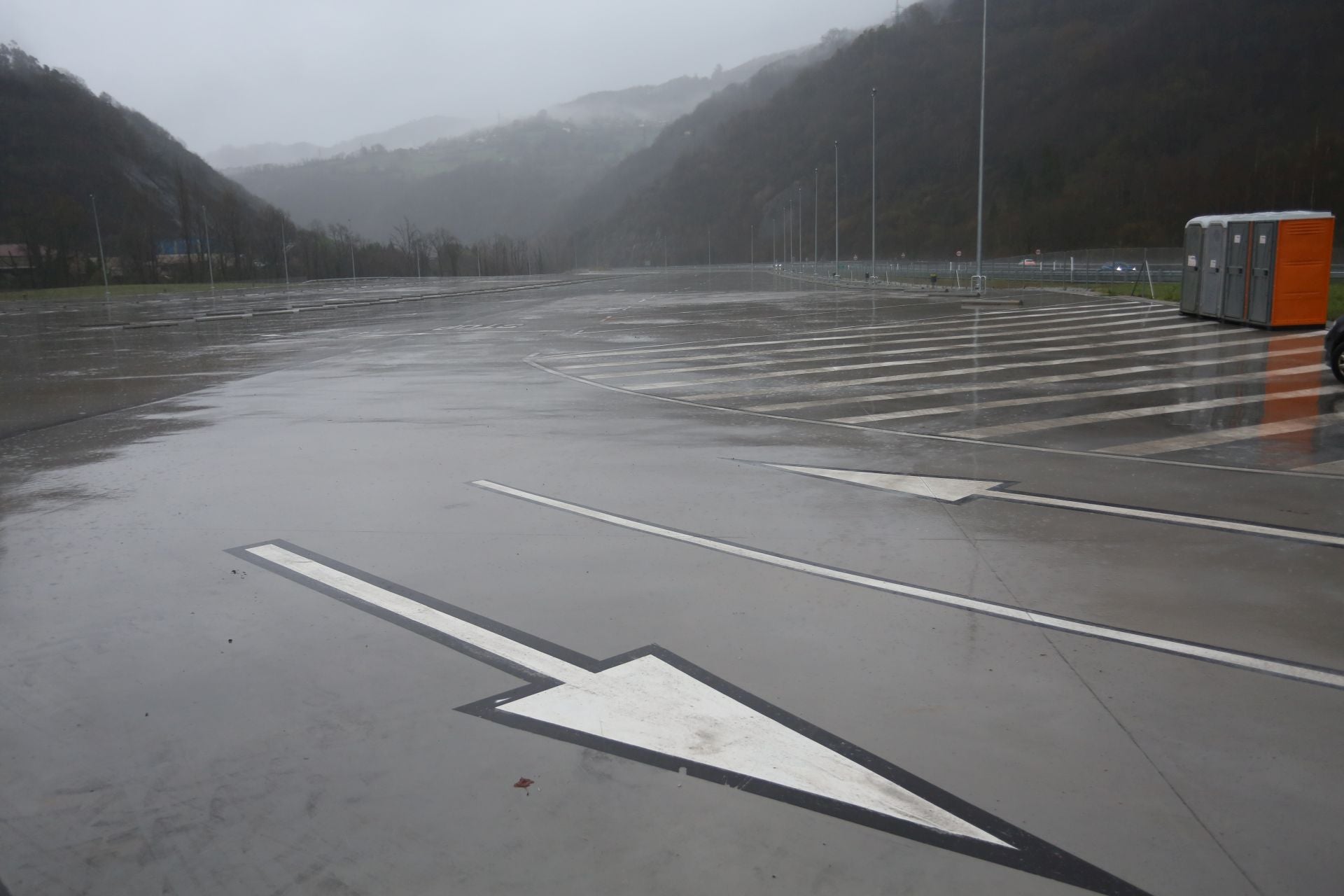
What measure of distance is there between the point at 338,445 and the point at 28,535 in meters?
3.60

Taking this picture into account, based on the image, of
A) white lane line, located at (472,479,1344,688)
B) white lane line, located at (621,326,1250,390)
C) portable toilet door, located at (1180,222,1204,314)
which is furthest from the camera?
portable toilet door, located at (1180,222,1204,314)

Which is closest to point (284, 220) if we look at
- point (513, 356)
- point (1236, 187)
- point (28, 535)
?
point (1236, 187)

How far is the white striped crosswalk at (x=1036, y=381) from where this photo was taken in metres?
11.0

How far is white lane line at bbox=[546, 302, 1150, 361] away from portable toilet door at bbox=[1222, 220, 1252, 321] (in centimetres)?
388

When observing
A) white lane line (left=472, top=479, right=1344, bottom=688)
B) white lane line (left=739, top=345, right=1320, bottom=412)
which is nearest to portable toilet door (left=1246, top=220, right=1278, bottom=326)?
white lane line (left=739, top=345, right=1320, bottom=412)

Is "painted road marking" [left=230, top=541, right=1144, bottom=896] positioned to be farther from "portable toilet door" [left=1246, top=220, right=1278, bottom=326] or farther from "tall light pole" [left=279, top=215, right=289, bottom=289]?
"tall light pole" [left=279, top=215, right=289, bottom=289]

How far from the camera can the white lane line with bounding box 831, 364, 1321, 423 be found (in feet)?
40.3

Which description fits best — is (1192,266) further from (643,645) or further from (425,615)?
(425,615)

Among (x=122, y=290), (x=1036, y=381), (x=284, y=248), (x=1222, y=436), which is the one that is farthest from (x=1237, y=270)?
(x=284, y=248)

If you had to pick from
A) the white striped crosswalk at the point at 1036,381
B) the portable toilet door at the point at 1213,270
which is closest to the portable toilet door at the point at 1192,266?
the portable toilet door at the point at 1213,270

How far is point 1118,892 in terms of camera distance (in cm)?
322

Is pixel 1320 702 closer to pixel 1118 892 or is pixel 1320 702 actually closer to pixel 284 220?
pixel 1118 892

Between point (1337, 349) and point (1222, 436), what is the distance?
5.00 m

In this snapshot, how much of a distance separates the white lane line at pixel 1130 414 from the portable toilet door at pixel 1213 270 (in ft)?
35.3
